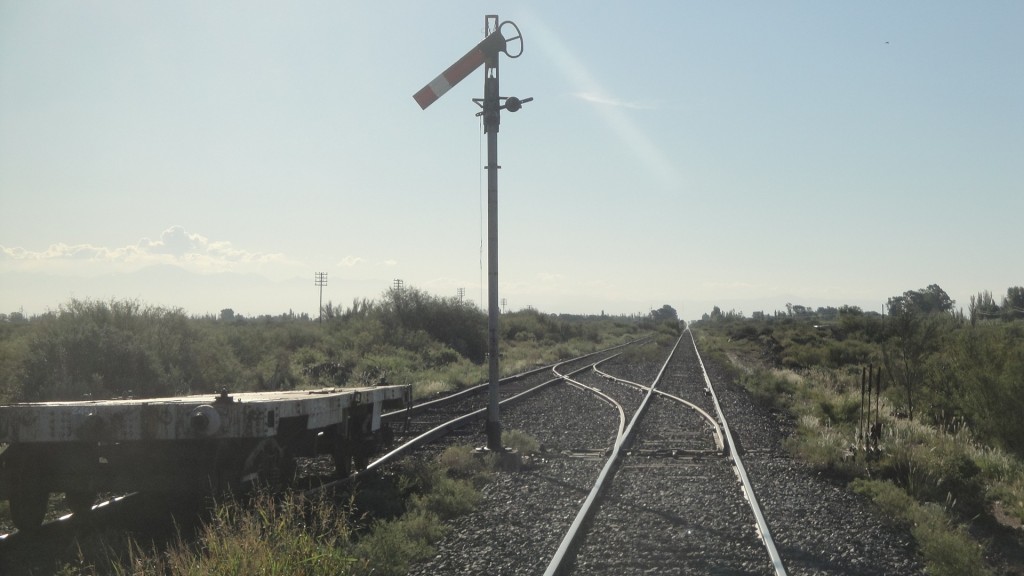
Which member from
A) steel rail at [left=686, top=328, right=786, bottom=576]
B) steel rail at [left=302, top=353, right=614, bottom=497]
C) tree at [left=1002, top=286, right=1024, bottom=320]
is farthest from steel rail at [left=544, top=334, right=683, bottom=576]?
tree at [left=1002, top=286, right=1024, bottom=320]

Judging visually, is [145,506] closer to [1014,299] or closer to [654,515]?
[654,515]

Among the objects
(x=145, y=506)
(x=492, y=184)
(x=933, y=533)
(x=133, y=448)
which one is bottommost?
(x=933, y=533)

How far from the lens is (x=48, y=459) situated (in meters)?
7.22

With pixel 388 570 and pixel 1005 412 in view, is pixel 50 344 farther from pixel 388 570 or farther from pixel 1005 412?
pixel 1005 412

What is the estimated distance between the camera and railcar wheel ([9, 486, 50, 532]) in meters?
6.99

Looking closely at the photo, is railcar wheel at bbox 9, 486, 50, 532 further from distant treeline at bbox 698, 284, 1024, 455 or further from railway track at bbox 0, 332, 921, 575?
distant treeline at bbox 698, 284, 1024, 455

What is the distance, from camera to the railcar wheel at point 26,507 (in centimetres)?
699

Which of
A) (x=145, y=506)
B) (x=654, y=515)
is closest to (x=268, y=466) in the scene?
(x=145, y=506)

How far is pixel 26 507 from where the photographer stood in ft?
23.1

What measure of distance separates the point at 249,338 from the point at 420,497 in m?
22.5

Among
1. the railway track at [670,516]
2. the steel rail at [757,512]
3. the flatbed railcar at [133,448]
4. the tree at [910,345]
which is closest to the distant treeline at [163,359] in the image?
the flatbed railcar at [133,448]

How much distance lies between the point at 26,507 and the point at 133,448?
96 cm

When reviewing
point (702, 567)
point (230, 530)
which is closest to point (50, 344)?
point (230, 530)

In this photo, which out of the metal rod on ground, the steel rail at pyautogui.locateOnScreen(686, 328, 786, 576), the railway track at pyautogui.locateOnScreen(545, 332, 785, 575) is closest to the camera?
the steel rail at pyautogui.locateOnScreen(686, 328, 786, 576)
